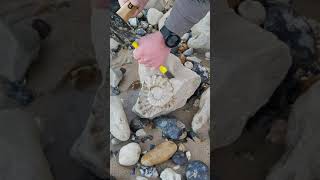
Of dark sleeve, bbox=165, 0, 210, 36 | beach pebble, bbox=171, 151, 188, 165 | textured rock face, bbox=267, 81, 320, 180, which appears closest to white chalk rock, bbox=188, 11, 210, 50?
beach pebble, bbox=171, 151, 188, 165

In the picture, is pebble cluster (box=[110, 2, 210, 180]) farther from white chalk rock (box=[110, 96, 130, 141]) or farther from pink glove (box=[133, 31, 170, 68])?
pink glove (box=[133, 31, 170, 68])

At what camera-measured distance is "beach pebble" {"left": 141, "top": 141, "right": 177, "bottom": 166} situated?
129 cm

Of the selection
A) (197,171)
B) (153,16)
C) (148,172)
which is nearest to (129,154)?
(148,172)

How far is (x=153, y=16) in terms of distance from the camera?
1473 mm

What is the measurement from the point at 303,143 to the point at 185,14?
339 mm

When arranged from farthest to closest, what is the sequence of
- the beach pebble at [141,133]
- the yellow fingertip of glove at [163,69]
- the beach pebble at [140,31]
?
the beach pebble at [140,31]
the beach pebble at [141,133]
the yellow fingertip of glove at [163,69]

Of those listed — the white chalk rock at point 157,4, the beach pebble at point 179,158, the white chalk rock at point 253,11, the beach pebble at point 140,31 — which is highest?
the white chalk rock at point 253,11

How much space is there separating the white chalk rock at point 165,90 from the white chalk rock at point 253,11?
528mm

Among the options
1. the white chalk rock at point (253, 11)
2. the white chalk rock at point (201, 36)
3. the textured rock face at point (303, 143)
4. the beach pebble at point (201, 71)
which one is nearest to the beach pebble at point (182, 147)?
the beach pebble at point (201, 71)

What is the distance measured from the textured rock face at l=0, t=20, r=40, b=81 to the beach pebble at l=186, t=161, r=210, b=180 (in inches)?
24.1

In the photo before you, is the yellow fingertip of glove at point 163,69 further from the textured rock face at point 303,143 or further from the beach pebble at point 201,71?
the textured rock face at point 303,143

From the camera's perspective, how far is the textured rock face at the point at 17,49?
80 cm

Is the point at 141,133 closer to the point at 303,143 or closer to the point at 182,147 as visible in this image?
the point at 182,147

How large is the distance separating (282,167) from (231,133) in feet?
0.39
